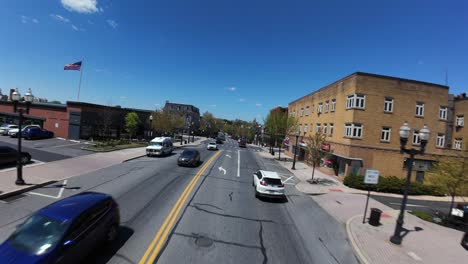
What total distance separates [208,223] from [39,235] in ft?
18.9

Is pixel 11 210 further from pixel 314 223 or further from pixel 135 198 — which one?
pixel 314 223

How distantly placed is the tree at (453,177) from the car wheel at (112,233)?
17.1 metres

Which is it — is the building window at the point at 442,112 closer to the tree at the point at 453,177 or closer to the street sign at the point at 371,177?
the tree at the point at 453,177

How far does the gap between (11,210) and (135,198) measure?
480cm

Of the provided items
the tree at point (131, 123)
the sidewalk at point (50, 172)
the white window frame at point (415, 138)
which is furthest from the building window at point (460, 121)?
the tree at point (131, 123)

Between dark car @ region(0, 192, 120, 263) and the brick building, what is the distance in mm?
34346

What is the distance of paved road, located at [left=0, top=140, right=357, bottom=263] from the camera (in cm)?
757

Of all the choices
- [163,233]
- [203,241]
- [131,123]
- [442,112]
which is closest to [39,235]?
[163,233]

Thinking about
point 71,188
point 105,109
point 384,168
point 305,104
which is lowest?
point 71,188

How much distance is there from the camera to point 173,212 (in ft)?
35.1

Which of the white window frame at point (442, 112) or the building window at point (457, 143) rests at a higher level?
the white window frame at point (442, 112)

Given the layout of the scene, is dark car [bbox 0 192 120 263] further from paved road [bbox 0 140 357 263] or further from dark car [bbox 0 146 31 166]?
dark car [bbox 0 146 31 166]

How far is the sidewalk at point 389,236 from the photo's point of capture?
28.5 ft

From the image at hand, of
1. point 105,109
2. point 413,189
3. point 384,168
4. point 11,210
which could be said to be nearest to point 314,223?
point 11,210
